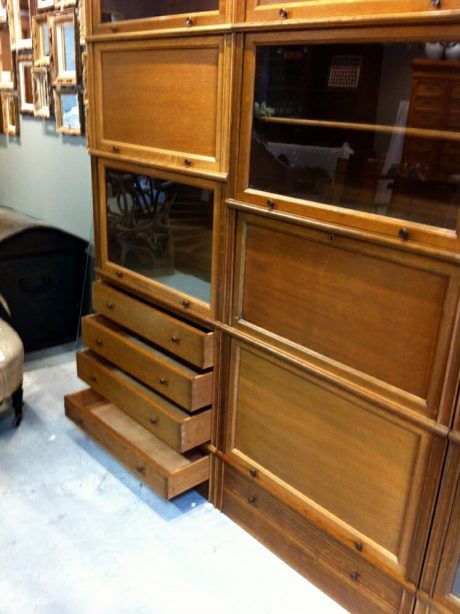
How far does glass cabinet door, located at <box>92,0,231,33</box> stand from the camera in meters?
1.59

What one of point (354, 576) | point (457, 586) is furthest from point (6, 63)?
point (457, 586)

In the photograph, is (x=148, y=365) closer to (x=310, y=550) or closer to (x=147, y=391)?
(x=147, y=391)

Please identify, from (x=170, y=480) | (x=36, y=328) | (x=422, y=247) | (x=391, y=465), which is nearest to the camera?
(x=422, y=247)

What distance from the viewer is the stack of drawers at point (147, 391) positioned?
6.19 feet

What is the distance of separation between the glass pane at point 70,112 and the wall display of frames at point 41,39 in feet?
0.89

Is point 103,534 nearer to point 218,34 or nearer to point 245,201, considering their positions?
point 245,201

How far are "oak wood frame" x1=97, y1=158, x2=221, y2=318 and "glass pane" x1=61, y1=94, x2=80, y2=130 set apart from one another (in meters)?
0.92

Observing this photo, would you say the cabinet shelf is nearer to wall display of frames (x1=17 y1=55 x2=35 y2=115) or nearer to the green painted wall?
the green painted wall

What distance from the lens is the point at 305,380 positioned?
62.9 inches

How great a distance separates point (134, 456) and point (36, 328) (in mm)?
1354

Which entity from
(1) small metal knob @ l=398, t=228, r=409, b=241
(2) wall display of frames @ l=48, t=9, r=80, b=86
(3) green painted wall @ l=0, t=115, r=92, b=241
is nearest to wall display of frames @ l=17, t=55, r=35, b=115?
(3) green painted wall @ l=0, t=115, r=92, b=241

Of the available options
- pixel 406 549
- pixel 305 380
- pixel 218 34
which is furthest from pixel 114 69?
pixel 406 549

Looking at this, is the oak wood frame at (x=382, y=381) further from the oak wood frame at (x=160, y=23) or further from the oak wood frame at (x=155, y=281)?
the oak wood frame at (x=160, y=23)

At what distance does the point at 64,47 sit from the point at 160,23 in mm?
1381
